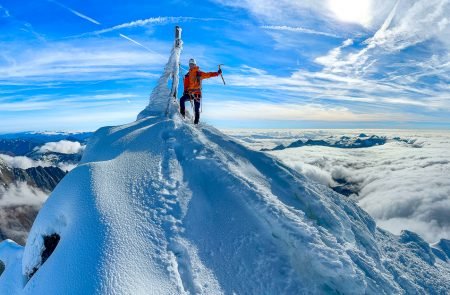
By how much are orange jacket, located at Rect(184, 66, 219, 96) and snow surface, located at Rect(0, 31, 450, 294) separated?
6.10 metres

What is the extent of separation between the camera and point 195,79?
22.0m

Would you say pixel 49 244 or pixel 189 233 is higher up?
Result: pixel 189 233

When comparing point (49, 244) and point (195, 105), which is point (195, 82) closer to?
point (195, 105)

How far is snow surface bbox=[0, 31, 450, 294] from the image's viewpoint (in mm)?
9289

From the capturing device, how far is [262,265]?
35.2 ft

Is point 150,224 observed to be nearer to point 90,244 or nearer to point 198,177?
point 90,244

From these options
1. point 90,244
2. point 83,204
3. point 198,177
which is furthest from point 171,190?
point 90,244

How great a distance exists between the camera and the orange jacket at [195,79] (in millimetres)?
21906

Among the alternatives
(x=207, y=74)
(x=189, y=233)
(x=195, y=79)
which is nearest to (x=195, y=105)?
(x=195, y=79)

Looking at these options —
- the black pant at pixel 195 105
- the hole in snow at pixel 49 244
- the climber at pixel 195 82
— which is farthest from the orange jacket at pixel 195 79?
the hole in snow at pixel 49 244

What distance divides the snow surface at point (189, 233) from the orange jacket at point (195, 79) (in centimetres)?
610

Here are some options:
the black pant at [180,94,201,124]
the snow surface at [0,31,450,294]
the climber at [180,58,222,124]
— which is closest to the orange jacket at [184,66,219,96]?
the climber at [180,58,222,124]

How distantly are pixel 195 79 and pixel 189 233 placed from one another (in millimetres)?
13116

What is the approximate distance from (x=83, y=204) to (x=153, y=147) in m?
4.75
